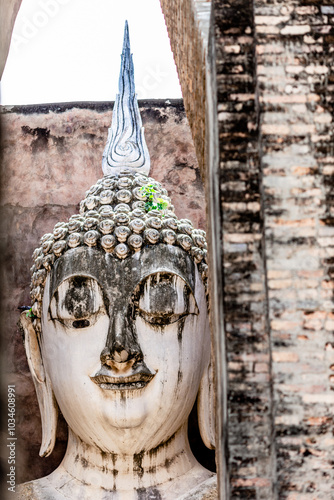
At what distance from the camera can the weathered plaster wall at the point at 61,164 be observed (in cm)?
774

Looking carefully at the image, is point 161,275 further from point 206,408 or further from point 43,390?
point 43,390

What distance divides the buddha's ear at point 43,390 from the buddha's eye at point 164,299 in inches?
43.5

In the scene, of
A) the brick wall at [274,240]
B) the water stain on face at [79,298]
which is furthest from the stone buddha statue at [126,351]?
the brick wall at [274,240]

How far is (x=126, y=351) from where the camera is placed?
5.50 m

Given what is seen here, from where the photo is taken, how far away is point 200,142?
5105 millimetres

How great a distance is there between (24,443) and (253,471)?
13.0ft

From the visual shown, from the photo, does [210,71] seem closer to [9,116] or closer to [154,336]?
[154,336]

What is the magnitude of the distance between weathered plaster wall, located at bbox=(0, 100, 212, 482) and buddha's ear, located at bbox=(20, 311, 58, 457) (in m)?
1.37

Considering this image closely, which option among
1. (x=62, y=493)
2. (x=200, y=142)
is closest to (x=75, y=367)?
(x=62, y=493)

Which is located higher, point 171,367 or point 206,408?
point 171,367

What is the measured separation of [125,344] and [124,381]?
273mm

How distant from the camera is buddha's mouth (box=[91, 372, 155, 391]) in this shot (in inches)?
219

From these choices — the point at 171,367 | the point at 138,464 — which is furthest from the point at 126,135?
the point at 138,464

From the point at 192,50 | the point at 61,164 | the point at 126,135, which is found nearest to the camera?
the point at 192,50
